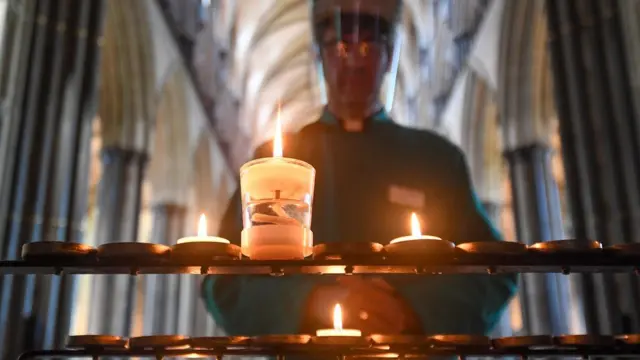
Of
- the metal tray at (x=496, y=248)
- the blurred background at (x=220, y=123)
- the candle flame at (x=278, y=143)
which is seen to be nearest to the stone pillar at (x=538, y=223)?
the blurred background at (x=220, y=123)

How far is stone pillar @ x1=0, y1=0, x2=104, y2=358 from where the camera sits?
4.28 metres

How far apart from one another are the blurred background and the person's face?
126 mm

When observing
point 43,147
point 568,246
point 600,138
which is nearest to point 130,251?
point 568,246

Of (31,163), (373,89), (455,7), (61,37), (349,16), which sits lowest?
(373,89)

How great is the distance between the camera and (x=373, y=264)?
2.59ft

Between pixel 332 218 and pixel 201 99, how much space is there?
10.7m

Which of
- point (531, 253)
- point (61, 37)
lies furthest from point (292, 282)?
point (61, 37)

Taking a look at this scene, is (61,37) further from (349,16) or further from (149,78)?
(349,16)

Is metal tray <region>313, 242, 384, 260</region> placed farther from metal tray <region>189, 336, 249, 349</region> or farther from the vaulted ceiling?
the vaulted ceiling

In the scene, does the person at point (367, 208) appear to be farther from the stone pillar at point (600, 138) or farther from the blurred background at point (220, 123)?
the stone pillar at point (600, 138)

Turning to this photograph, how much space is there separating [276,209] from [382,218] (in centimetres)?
55

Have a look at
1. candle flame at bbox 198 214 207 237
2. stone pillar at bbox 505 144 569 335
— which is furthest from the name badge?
stone pillar at bbox 505 144 569 335

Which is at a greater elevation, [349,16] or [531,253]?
[349,16]

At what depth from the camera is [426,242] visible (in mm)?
796
